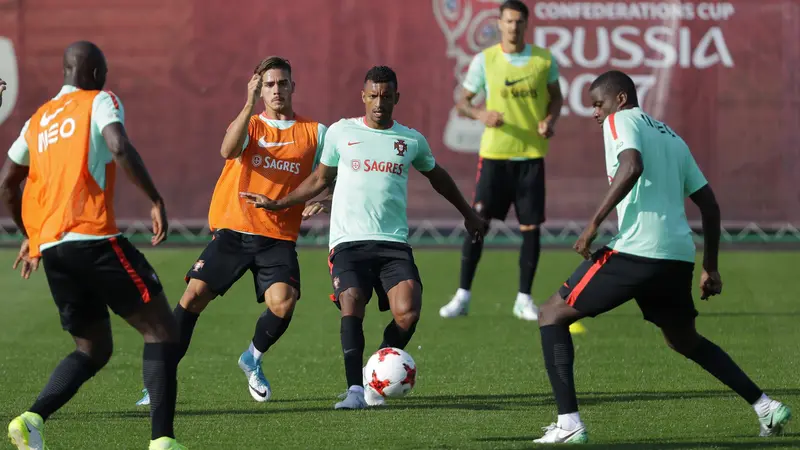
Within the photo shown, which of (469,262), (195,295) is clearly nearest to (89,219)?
(195,295)

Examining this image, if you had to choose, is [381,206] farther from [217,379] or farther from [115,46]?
[115,46]

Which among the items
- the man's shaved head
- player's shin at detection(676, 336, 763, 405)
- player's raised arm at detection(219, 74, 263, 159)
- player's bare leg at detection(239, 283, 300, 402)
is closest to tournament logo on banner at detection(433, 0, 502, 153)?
player's raised arm at detection(219, 74, 263, 159)

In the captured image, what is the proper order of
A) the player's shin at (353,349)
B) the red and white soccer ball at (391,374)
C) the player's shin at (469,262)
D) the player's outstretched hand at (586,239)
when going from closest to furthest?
1. the player's outstretched hand at (586,239)
2. the red and white soccer ball at (391,374)
3. the player's shin at (353,349)
4. the player's shin at (469,262)

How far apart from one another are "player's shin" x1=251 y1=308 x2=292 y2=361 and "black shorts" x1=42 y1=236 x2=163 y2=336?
1.94 meters

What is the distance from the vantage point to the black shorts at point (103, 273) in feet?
20.1

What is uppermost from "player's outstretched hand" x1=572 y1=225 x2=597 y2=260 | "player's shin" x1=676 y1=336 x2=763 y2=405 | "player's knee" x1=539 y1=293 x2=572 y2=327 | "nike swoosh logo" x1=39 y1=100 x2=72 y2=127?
"nike swoosh logo" x1=39 y1=100 x2=72 y2=127

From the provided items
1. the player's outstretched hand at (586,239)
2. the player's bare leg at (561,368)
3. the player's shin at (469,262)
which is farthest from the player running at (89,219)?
the player's shin at (469,262)

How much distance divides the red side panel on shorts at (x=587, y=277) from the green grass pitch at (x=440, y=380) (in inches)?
29.2

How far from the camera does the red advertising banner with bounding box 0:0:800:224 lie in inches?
648

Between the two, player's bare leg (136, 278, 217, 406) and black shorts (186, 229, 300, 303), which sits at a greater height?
black shorts (186, 229, 300, 303)

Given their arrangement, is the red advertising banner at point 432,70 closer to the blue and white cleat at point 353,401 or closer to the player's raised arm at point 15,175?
the blue and white cleat at point 353,401

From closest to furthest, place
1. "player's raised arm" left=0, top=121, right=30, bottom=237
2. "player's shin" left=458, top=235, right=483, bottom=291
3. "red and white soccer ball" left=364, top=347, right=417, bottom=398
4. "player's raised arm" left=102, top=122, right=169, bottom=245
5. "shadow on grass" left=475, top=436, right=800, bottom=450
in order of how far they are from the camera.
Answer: "player's raised arm" left=102, top=122, right=169, bottom=245 → "player's raised arm" left=0, top=121, right=30, bottom=237 → "shadow on grass" left=475, top=436, right=800, bottom=450 → "red and white soccer ball" left=364, top=347, right=417, bottom=398 → "player's shin" left=458, top=235, right=483, bottom=291

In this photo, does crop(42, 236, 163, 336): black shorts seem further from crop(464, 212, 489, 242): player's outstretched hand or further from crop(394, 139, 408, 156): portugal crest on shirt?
crop(464, 212, 489, 242): player's outstretched hand

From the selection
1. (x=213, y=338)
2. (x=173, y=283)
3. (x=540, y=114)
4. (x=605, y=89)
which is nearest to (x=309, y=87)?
(x=173, y=283)
